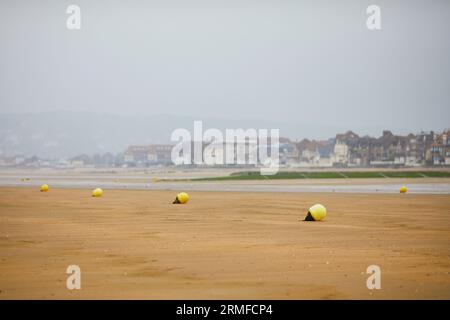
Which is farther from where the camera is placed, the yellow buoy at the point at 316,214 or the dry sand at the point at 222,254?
the yellow buoy at the point at 316,214

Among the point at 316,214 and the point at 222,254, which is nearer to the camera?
the point at 222,254

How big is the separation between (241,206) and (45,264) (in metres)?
20.2

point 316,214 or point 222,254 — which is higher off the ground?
point 222,254

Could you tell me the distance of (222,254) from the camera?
17109 mm

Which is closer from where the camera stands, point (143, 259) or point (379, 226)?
point (143, 259)

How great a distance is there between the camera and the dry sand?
12.8 meters

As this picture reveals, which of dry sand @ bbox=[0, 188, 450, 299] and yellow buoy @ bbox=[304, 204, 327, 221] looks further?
yellow buoy @ bbox=[304, 204, 327, 221]

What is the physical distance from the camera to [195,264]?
1557 cm

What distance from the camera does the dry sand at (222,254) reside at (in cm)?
1284

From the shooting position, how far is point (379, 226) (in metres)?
24.5
